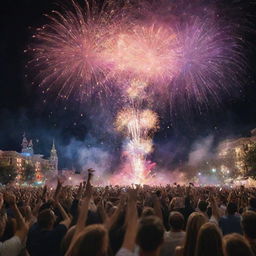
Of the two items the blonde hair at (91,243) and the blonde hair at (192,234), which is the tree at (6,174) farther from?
the blonde hair at (91,243)

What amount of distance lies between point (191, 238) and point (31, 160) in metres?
163

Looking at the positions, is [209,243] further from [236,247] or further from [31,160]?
[31,160]

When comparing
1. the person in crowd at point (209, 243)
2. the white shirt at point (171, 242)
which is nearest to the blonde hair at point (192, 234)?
the person in crowd at point (209, 243)

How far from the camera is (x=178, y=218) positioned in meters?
5.00

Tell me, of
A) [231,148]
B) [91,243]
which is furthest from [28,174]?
[91,243]

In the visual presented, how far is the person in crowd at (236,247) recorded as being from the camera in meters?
3.07

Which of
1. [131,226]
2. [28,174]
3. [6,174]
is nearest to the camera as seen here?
[131,226]

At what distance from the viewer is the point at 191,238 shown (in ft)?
12.4

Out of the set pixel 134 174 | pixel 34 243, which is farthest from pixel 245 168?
pixel 34 243

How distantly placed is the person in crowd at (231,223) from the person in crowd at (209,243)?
337 centimetres

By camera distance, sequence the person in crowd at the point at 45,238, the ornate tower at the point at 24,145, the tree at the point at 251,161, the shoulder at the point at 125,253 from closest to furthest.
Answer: the shoulder at the point at 125,253, the person in crowd at the point at 45,238, the tree at the point at 251,161, the ornate tower at the point at 24,145

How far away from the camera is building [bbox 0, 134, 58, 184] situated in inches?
5159

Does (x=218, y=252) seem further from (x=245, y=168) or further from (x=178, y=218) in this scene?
(x=245, y=168)

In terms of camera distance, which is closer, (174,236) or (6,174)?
(174,236)
